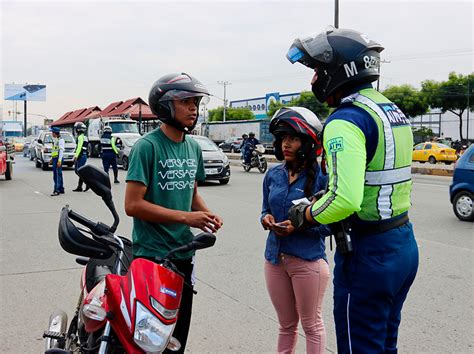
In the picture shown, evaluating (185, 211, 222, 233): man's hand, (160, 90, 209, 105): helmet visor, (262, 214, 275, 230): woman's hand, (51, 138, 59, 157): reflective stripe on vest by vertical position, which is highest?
(160, 90, 209, 105): helmet visor

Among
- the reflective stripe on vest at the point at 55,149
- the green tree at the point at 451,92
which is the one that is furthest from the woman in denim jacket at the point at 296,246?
the green tree at the point at 451,92

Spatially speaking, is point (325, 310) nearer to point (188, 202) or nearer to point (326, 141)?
point (188, 202)

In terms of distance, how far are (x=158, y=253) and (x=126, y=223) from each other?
6405mm

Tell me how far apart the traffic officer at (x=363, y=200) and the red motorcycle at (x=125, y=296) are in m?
0.62

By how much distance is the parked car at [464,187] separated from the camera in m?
9.56

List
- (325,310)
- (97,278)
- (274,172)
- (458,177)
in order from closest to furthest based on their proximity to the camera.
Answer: (97,278), (274,172), (325,310), (458,177)

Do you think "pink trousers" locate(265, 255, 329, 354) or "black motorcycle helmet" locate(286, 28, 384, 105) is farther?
"pink trousers" locate(265, 255, 329, 354)

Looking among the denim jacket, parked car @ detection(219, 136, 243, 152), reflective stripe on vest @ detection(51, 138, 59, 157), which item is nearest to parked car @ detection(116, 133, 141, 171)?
reflective stripe on vest @ detection(51, 138, 59, 157)

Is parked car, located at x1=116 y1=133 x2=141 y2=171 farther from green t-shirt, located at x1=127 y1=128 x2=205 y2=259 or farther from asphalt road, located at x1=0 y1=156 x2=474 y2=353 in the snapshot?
green t-shirt, located at x1=127 y1=128 x2=205 y2=259

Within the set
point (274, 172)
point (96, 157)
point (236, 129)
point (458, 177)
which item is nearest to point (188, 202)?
point (274, 172)

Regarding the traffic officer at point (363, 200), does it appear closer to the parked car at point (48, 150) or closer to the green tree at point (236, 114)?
the parked car at point (48, 150)

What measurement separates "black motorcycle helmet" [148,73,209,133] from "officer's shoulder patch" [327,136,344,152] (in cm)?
98

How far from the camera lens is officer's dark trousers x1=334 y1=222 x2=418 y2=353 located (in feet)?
7.75

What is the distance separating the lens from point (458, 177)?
9820 millimetres
